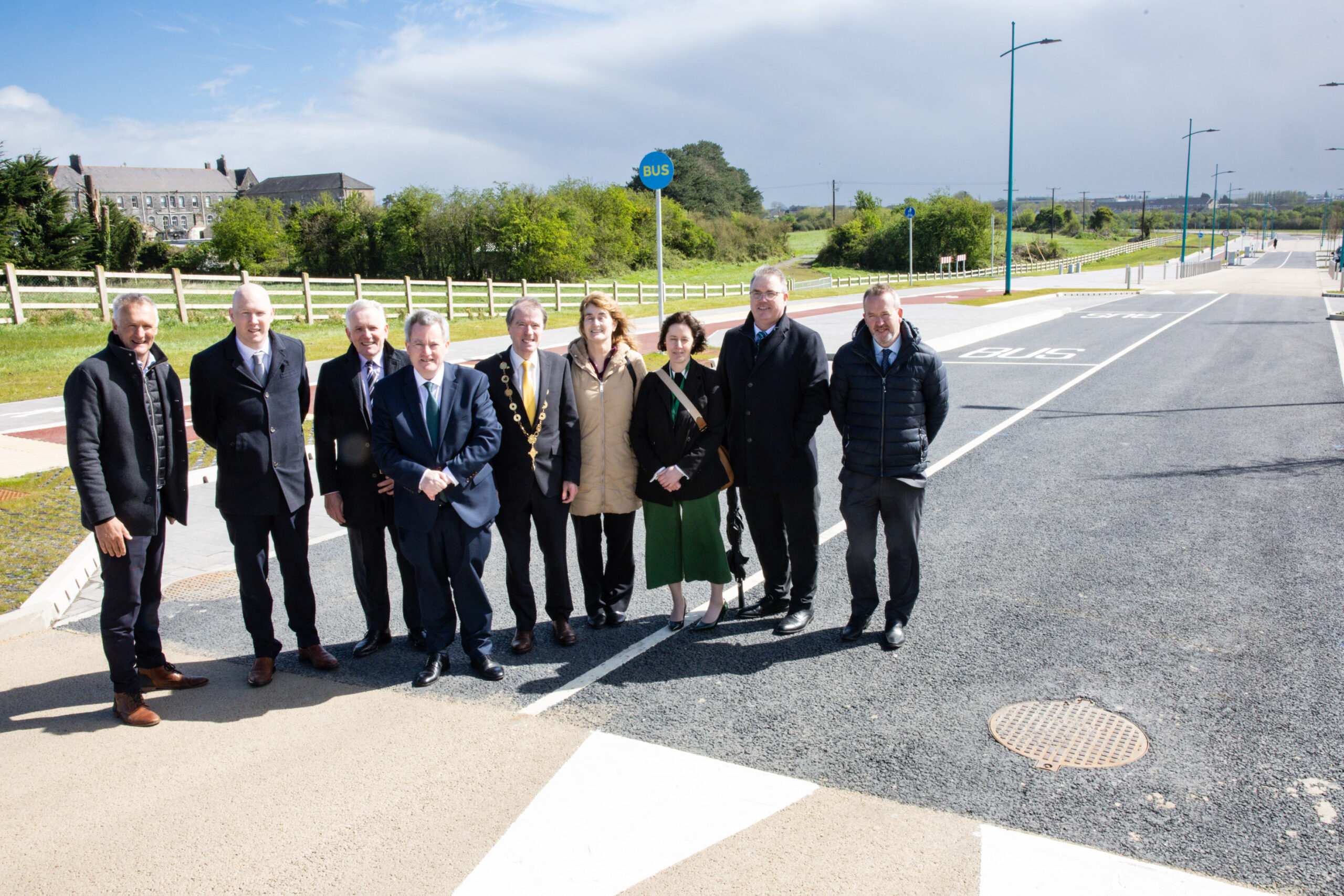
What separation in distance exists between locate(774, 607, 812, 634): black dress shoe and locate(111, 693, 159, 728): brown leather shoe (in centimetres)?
315

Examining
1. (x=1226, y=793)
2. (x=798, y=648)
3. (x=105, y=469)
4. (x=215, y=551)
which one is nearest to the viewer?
(x=1226, y=793)

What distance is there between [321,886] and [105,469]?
2360 millimetres

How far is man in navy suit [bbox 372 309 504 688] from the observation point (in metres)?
4.53

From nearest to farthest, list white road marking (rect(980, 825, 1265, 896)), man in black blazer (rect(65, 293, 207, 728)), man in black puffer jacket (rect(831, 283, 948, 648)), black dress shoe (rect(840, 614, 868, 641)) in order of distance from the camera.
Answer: white road marking (rect(980, 825, 1265, 896)), man in black blazer (rect(65, 293, 207, 728)), man in black puffer jacket (rect(831, 283, 948, 648)), black dress shoe (rect(840, 614, 868, 641))

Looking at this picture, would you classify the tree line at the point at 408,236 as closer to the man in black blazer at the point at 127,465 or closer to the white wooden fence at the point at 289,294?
the white wooden fence at the point at 289,294

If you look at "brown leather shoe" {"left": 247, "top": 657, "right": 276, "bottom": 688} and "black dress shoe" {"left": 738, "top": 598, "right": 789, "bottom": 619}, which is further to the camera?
"black dress shoe" {"left": 738, "top": 598, "right": 789, "bottom": 619}

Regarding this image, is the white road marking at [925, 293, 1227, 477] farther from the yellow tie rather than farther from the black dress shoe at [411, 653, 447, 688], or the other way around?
the black dress shoe at [411, 653, 447, 688]

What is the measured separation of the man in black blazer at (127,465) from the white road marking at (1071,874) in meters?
3.70

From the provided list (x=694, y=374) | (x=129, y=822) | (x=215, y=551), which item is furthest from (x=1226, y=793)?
(x=215, y=551)

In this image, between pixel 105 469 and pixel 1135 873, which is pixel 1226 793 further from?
pixel 105 469

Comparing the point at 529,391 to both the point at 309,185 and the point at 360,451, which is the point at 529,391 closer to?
the point at 360,451

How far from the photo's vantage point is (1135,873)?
304 centimetres

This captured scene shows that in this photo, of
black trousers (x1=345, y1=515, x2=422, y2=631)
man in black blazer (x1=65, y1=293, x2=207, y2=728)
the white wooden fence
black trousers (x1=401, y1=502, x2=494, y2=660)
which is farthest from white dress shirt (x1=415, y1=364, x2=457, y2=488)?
the white wooden fence

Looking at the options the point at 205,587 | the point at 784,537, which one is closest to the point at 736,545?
the point at 784,537
